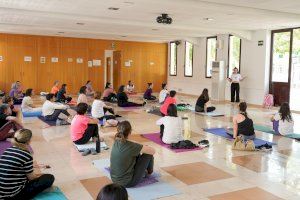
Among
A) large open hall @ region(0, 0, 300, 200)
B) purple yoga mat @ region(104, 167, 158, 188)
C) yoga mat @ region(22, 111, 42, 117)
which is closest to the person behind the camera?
large open hall @ region(0, 0, 300, 200)

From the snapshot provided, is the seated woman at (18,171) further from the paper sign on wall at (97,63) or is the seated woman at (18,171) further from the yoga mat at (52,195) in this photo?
the paper sign on wall at (97,63)

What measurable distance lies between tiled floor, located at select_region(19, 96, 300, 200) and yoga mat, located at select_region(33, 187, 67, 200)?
108 mm

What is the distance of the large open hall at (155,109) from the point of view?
3990mm

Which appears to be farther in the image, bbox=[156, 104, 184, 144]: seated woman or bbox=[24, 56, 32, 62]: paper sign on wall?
bbox=[24, 56, 32, 62]: paper sign on wall

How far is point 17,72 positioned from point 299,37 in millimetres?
13318

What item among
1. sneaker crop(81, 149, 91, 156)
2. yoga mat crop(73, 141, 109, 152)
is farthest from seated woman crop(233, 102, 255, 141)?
sneaker crop(81, 149, 91, 156)

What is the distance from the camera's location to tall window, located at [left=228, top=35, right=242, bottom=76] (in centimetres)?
1385

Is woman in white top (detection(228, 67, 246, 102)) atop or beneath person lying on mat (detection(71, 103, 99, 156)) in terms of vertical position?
atop

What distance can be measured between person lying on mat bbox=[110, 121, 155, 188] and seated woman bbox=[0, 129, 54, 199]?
3.24ft

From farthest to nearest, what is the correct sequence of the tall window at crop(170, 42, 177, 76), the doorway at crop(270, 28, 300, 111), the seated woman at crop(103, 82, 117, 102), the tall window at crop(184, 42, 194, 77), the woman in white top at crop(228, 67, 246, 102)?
1. the tall window at crop(170, 42, 177, 76)
2. the tall window at crop(184, 42, 194, 77)
3. the woman in white top at crop(228, 67, 246, 102)
4. the seated woman at crop(103, 82, 117, 102)
5. the doorway at crop(270, 28, 300, 111)

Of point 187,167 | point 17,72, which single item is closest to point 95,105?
point 187,167

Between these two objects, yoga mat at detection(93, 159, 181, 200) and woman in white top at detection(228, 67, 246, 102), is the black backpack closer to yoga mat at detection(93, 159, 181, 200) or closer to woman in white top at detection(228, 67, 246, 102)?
yoga mat at detection(93, 159, 181, 200)

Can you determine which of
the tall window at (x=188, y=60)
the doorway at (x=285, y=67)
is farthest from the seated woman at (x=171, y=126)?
the tall window at (x=188, y=60)

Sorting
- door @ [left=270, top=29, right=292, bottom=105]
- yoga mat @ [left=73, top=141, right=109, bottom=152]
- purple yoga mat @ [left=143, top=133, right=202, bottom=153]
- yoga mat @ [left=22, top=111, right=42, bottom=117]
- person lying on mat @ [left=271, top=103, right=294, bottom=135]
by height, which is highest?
door @ [left=270, top=29, right=292, bottom=105]
